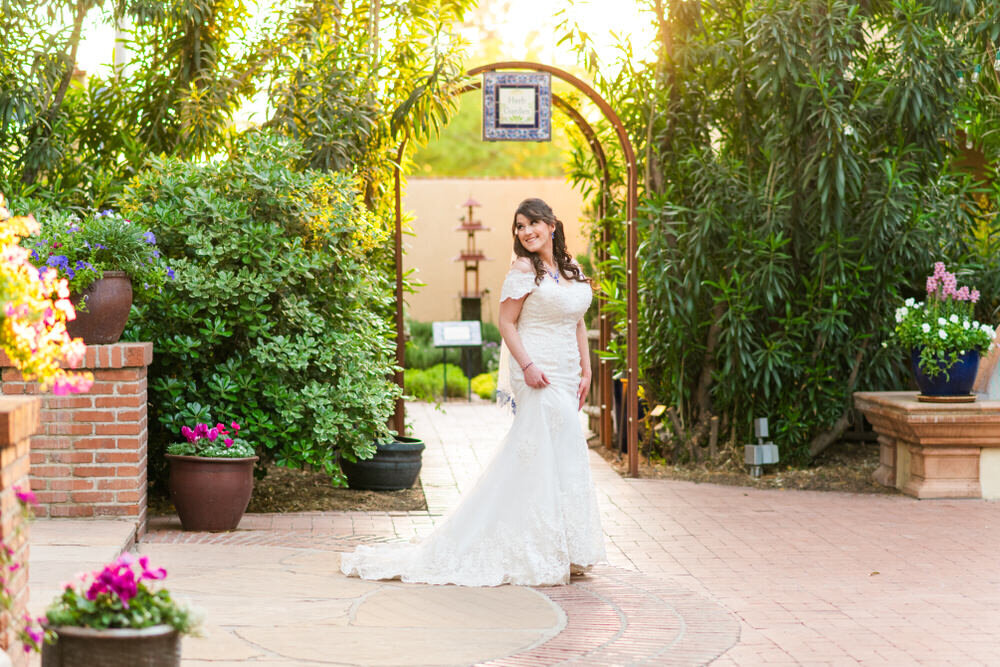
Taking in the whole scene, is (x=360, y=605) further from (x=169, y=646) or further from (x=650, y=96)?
(x=650, y=96)

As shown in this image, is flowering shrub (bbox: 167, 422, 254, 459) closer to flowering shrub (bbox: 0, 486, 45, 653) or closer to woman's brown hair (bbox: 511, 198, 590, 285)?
woman's brown hair (bbox: 511, 198, 590, 285)

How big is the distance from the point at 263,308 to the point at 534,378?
2.14 m

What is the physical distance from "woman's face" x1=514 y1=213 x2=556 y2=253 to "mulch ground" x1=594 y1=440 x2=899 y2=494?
12.0 feet

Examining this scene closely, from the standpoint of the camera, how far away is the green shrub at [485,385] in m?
15.6

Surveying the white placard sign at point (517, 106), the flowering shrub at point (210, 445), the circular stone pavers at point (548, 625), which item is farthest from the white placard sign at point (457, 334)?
the circular stone pavers at point (548, 625)

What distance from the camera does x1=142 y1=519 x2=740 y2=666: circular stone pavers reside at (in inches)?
173

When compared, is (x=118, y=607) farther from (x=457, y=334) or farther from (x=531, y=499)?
(x=457, y=334)

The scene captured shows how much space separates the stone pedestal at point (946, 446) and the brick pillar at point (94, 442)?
507 cm

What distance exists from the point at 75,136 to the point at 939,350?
674 centimetres

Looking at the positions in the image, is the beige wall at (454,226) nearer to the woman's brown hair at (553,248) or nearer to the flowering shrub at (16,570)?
the woman's brown hair at (553,248)

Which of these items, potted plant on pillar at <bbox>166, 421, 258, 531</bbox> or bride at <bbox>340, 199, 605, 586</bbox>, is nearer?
bride at <bbox>340, 199, 605, 586</bbox>

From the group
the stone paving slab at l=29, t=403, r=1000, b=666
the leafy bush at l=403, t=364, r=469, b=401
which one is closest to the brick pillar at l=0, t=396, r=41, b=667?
the stone paving slab at l=29, t=403, r=1000, b=666

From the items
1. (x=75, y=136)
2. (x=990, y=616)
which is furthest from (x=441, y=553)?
(x=75, y=136)

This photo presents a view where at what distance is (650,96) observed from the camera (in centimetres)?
955
